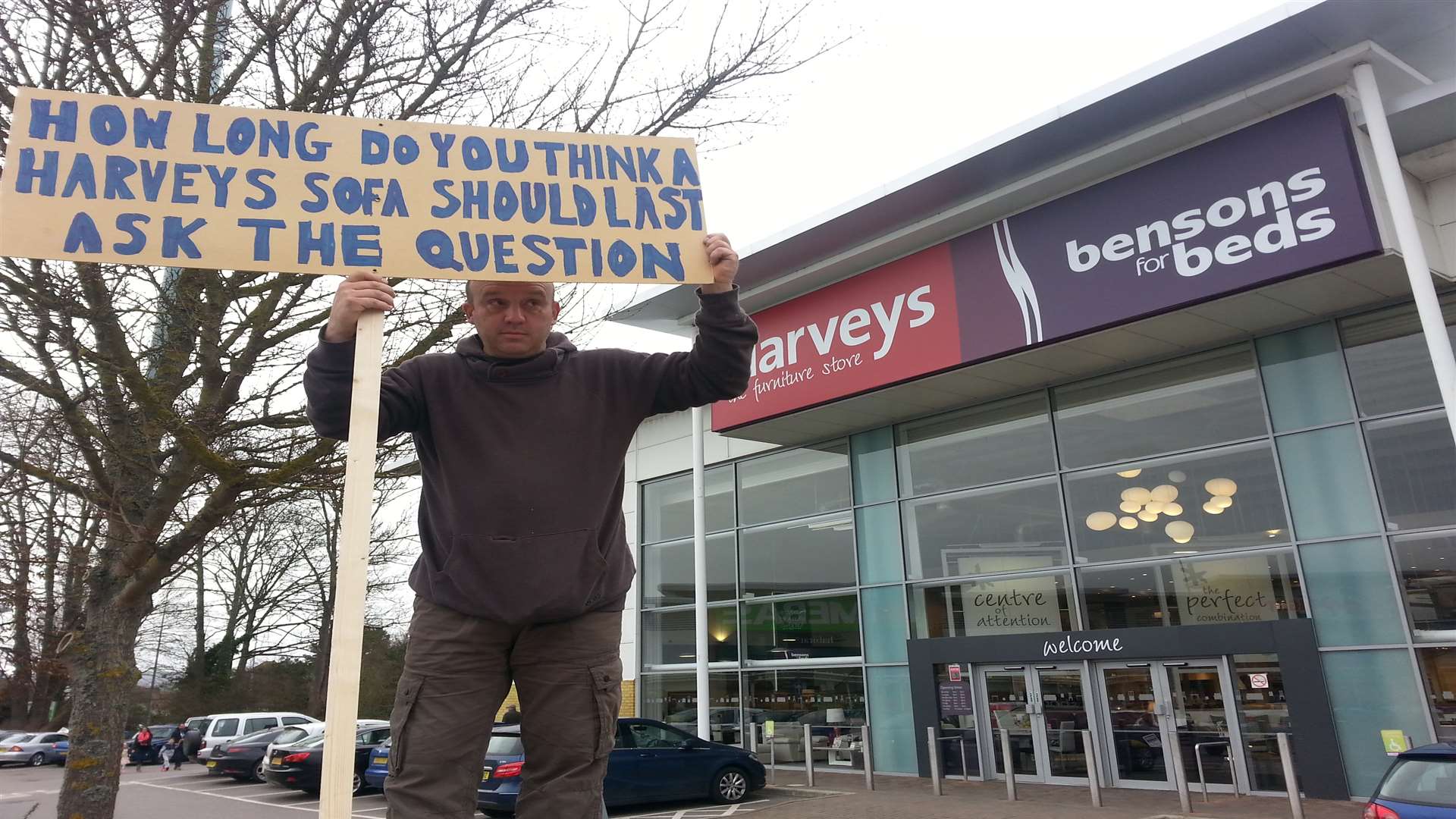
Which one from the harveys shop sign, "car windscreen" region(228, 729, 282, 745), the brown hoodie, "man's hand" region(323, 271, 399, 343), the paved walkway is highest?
the harveys shop sign

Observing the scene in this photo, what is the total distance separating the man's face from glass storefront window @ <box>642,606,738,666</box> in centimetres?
1395

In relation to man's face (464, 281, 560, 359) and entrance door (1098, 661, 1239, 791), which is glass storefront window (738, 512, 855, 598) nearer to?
entrance door (1098, 661, 1239, 791)

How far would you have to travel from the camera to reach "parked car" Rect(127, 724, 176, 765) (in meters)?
23.9

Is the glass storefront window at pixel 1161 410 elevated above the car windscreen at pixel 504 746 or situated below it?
above

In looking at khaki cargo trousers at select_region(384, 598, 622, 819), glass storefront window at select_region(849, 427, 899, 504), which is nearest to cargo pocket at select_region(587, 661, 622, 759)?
khaki cargo trousers at select_region(384, 598, 622, 819)

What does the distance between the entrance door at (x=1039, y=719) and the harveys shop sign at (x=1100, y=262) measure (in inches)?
176

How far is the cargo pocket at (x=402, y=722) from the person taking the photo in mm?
1910

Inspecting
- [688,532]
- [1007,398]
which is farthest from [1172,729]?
[688,532]

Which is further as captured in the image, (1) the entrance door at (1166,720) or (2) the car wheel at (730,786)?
(2) the car wheel at (730,786)

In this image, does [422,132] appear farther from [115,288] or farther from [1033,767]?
[1033,767]

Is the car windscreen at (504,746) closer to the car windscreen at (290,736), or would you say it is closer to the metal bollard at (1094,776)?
the metal bollard at (1094,776)

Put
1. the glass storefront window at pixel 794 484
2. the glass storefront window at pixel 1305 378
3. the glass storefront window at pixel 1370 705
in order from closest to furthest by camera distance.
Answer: the glass storefront window at pixel 1370 705 < the glass storefront window at pixel 1305 378 < the glass storefront window at pixel 794 484

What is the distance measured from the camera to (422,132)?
2434 millimetres

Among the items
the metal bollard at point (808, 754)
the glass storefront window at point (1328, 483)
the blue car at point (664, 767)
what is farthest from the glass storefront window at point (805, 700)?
the glass storefront window at point (1328, 483)
